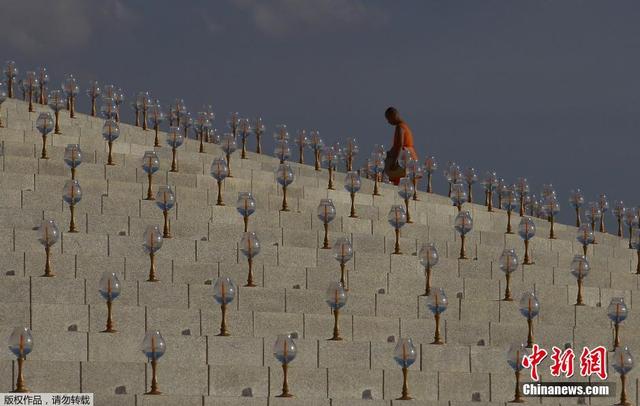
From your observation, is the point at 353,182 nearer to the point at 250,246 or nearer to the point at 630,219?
the point at 250,246

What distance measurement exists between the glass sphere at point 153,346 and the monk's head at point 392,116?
1393cm

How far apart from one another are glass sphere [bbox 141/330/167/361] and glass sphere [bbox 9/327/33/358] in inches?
38.2

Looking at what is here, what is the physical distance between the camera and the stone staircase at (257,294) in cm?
1466

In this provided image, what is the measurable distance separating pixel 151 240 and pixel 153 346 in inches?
129

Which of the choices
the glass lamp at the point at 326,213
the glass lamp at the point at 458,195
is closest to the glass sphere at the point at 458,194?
the glass lamp at the point at 458,195

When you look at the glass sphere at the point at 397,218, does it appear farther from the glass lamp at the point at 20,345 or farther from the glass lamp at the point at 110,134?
the glass lamp at the point at 20,345

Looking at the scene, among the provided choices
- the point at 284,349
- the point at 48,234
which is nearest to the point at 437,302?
the point at 284,349

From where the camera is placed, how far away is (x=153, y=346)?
13555 millimetres

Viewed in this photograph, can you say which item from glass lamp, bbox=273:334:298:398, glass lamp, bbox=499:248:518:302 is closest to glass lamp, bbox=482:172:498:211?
glass lamp, bbox=499:248:518:302

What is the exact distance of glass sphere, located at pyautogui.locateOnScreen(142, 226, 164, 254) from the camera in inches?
658

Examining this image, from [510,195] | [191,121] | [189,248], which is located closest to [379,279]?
[189,248]

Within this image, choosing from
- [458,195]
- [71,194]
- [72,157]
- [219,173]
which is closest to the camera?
[71,194]

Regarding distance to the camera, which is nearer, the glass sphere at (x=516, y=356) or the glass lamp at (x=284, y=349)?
the glass lamp at (x=284, y=349)

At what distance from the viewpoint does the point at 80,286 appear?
1614cm
